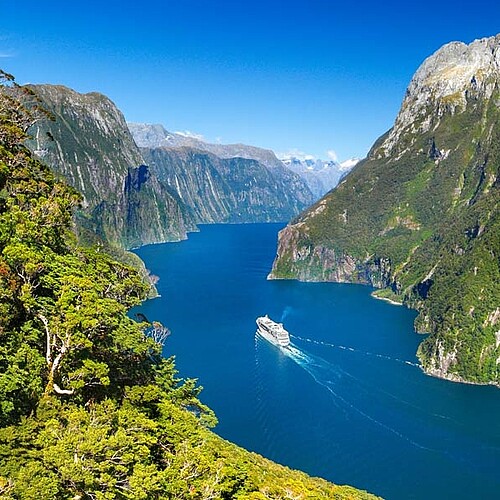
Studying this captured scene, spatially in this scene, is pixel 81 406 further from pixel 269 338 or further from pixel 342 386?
pixel 269 338

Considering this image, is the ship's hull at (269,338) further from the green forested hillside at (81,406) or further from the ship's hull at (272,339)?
the green forested hillside at (81,406)

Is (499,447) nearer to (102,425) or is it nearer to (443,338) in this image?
(443,338)

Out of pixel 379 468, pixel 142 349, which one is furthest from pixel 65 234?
pixel 379 468

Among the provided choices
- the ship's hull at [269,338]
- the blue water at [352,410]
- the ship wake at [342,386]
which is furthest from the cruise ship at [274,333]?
the ship wake at [342,386]

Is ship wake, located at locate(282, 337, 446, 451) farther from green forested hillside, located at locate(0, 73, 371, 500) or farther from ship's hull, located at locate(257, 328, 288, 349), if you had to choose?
green forested hillside, located at locate(0, 73, 371, 500)

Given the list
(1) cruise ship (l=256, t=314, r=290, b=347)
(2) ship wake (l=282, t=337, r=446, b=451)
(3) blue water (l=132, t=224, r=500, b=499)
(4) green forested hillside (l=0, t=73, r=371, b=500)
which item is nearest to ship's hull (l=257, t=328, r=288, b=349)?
(1) cruise ship (l=256, t=314, r=290, b=347)
